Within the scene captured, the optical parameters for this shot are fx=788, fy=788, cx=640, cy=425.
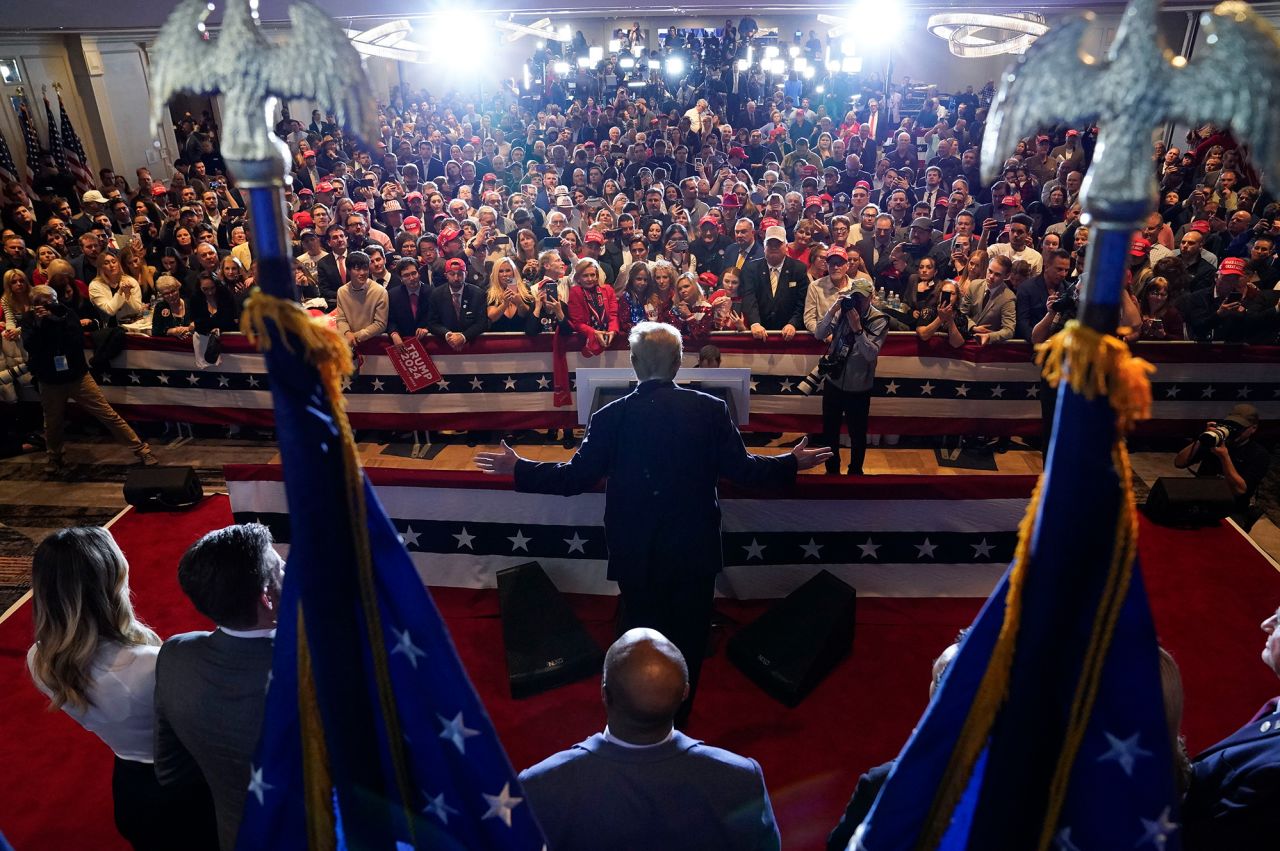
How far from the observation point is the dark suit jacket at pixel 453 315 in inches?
286

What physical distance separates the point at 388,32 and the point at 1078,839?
14.6 meters

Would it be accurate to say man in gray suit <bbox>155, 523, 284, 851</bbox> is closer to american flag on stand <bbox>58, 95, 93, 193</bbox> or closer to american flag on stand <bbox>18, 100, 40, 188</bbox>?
american flag on stand <bbox>58, 95, 93, 193</bbox>

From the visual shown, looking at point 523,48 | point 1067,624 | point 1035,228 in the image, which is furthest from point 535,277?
point 523,48

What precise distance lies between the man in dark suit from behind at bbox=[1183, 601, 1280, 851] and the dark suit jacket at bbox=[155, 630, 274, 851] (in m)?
2.64

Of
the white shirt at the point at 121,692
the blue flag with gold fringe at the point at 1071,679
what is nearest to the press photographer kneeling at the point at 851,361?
the blue flag with gold fringe at the point at 1071,679

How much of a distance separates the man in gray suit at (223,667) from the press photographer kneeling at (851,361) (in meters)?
4.13

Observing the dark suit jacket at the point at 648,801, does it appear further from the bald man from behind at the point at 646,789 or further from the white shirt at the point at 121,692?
the white shirt at the point at 121,692

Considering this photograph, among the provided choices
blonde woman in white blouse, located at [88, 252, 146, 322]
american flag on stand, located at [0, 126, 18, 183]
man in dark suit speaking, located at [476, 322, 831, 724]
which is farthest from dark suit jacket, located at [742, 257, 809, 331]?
american flag on stand, located at [0, 126, 18, 183]

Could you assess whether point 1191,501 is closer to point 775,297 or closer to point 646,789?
point 775,297

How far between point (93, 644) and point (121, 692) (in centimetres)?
17

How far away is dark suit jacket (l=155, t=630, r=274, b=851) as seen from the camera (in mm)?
2193

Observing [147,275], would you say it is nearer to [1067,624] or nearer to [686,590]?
[686,590]

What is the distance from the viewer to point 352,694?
1814 millimetres

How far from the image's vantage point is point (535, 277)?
8156 mm
